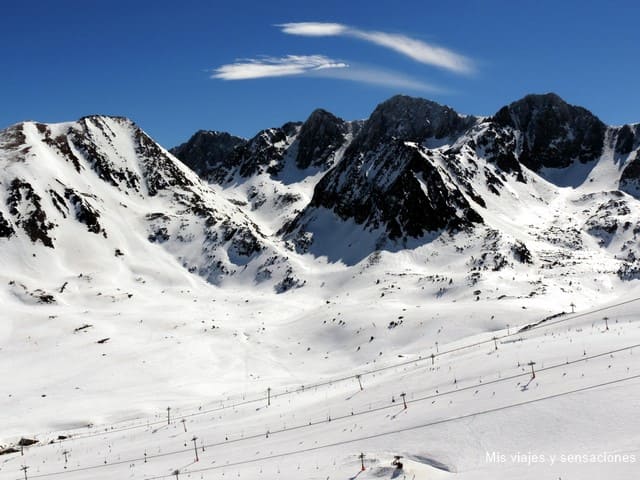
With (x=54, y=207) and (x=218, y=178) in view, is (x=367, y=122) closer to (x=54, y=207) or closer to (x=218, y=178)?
(x=218, y=178)

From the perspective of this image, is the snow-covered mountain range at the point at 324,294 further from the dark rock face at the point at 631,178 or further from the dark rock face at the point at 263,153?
the dark rock face at the point at 263,153

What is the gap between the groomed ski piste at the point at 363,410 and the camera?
52.0 feet

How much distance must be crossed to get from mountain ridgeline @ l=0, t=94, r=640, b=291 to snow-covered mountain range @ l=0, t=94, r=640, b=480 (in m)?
0.52

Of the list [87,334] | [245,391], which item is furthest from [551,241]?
[87,334]

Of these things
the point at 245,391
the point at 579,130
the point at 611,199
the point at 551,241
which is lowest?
the point at 245,391

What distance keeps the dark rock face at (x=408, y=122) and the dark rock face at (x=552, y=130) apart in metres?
13.7

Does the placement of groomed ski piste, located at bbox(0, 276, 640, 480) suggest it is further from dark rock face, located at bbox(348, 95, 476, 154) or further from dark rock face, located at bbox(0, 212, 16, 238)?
dark rock face, located at bbox(348, 95, 476, 154)

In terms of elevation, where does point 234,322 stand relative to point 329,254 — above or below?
below

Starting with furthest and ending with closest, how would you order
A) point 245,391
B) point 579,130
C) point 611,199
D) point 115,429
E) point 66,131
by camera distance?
point 579,130, point 66,131, point 611,199, point 245,391, point 115,429

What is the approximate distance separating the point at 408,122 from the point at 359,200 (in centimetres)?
8064

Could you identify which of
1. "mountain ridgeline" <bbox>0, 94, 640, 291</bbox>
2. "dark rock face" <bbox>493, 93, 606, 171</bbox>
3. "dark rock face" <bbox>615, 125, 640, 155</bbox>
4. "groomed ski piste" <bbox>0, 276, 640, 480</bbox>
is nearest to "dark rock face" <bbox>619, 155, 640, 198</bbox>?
"mountain ridgeline" <bbox>0, 94, 640, 291</bbox>

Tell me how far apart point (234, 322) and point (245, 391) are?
1031 inches

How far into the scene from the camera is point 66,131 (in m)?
130

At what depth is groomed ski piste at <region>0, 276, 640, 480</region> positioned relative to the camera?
624 inches
